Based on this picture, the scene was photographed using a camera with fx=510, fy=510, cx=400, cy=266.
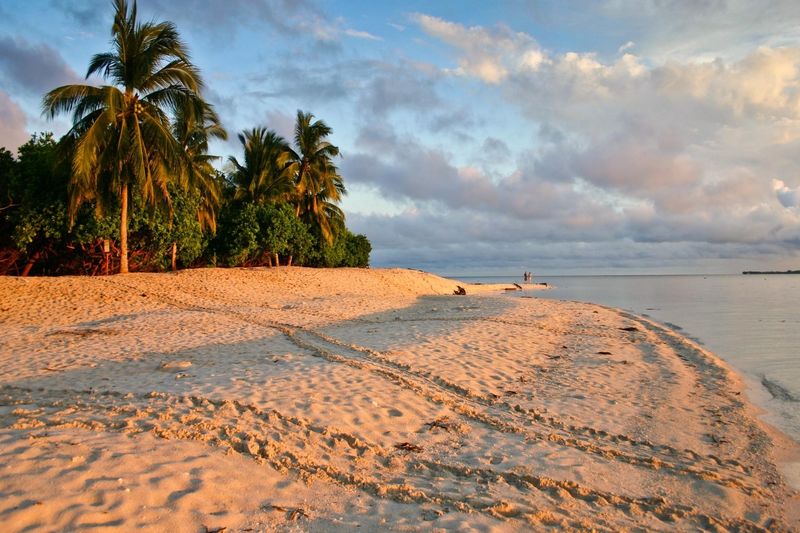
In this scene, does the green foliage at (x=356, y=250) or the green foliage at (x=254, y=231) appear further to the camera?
the green foliage at (x=356, y=250)

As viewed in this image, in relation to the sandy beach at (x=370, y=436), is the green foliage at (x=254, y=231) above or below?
above

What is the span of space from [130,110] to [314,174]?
17028 millimetres

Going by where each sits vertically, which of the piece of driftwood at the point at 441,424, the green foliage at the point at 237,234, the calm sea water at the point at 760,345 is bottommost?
the calm sea water at the point at 760,345

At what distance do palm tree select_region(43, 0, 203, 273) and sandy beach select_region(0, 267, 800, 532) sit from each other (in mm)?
8588

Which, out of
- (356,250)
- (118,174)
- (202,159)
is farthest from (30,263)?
(356,250)

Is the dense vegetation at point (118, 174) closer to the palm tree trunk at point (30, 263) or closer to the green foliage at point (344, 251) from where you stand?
the palm tree trunk at point (30, 263)

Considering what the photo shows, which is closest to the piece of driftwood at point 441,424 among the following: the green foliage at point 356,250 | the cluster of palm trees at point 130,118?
the cluster of palm trees at point 130,118

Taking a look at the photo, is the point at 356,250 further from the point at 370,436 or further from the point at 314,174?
the point at 370,436

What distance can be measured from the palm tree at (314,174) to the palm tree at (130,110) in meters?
15.0

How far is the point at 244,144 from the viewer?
1367 inches

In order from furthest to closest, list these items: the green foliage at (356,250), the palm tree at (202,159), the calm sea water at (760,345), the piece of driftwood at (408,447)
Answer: the green foliage at (356,250) < the palm tree at (202,159) < the calm sea water at (760,345) < the piece of driftwood at (408,447)

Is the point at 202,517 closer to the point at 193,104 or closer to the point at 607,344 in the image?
the point at 607,344

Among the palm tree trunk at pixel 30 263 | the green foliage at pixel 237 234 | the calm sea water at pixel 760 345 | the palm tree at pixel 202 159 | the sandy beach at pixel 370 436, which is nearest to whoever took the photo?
the sandy beach at pixel 370 436

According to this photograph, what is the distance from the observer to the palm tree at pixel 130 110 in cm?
1862
